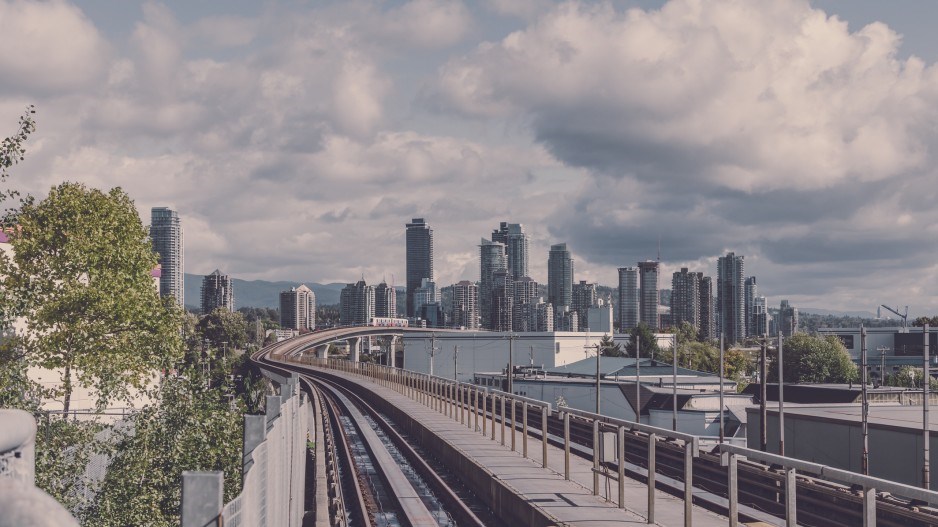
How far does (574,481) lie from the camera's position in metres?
19.7

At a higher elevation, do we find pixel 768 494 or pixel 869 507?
pixel 869 507

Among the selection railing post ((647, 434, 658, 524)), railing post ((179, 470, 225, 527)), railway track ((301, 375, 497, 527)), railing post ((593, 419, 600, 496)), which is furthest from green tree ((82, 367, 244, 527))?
railing post ((179, 470, 225, 527))

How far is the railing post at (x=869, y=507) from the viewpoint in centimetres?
963

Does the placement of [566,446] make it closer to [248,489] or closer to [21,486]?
[248,489]

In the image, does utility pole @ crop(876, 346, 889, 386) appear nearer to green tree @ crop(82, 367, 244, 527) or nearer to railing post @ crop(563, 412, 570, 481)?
railing post @ crop(563, 412, 570, 481)

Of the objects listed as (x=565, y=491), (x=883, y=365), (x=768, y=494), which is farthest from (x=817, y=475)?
(x=883, y=365)

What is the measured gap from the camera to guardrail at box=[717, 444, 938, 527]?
354 inches

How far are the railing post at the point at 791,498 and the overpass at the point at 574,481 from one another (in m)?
0.01

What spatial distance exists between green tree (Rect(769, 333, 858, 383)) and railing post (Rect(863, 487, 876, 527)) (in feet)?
401

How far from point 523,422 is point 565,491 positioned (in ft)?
15.2

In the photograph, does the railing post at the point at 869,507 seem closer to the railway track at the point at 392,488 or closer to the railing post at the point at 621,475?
the railing post at the point at 621,475

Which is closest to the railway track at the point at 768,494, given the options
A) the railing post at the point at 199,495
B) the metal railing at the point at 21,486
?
the railing post at the point at 199,495

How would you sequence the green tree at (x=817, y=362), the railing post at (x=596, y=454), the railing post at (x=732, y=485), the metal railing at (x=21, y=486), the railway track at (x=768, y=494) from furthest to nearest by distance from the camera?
1. the green tree at (x=817, y=362)
2. the railing post at (x=596, y=454)
3. the railing post at (x=732, y=485)
4. the railway track at (x=768, y=494)
5. the metal railing at (x=21, y=486)

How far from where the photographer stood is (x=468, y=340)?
14338 cm
